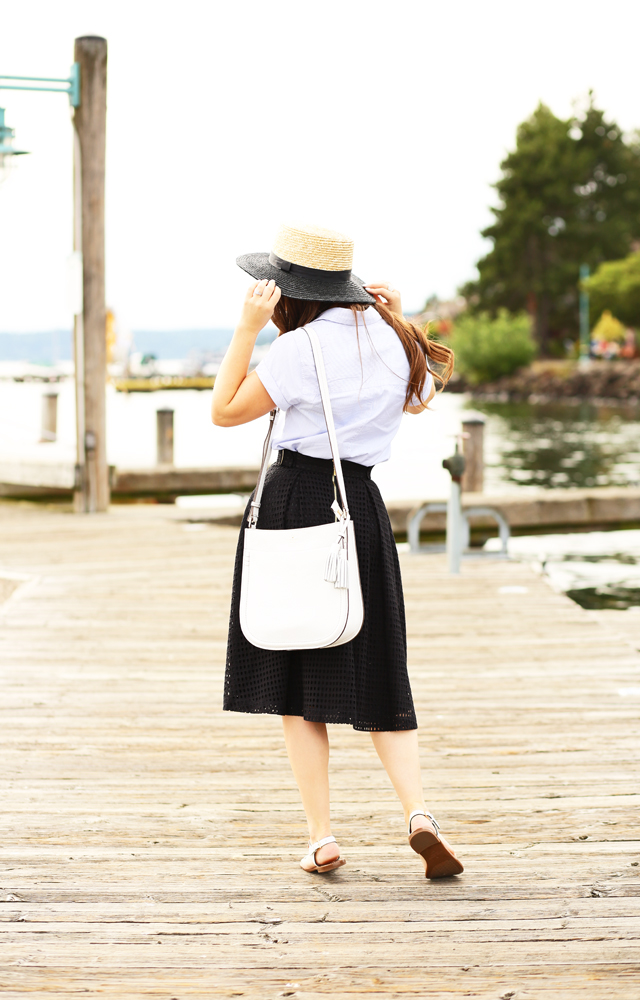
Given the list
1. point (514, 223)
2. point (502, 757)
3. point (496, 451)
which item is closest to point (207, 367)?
point (514, 223)

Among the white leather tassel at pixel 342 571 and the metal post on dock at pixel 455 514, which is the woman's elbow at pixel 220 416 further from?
the metal post on dock at pixel 455 514

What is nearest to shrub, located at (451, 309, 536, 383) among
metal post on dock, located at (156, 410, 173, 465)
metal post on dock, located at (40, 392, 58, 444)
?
metal post on dock, located at (40, 392, 58, 444)

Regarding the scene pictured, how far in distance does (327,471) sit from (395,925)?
101 cm

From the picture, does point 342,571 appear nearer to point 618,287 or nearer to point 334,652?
point 334,652

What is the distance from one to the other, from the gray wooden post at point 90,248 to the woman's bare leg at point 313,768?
674 cm

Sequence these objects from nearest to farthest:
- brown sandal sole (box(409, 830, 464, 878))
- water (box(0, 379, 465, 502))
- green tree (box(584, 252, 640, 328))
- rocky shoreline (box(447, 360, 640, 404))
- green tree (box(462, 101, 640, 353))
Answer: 1. brown sandal sole (box(409, 830, 464, 878))
2. water (box(0, 379, 465, 502))
3. rocky shoreline (box(447, 360, 640, 404))
4. green tree (box(584, 252, 640, 328))
5. green tree (box(462, 101, 640, 353))

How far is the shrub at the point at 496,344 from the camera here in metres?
70.2

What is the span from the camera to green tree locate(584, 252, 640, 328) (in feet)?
203

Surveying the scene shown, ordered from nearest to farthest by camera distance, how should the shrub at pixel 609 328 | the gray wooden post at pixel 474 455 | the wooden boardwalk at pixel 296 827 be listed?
the wooden boardwalk at pixel 296 827 < the gray wooden post at pixel 474 455 < the shrub at pixel 609 328

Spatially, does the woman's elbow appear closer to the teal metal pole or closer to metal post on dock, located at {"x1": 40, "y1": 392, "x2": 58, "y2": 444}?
metal post on dock, located at {"x1": 40, "y1": 392, "x2": 58, "y2": 444}

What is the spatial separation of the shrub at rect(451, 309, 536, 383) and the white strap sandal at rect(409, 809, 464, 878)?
69230mm

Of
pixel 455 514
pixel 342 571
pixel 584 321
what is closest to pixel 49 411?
pixel 455 514

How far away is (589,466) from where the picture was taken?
20.5 metres

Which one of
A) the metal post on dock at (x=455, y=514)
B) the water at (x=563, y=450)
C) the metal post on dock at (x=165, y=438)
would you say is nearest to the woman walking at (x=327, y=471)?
the metal post on dock at (x=455, y=514)
